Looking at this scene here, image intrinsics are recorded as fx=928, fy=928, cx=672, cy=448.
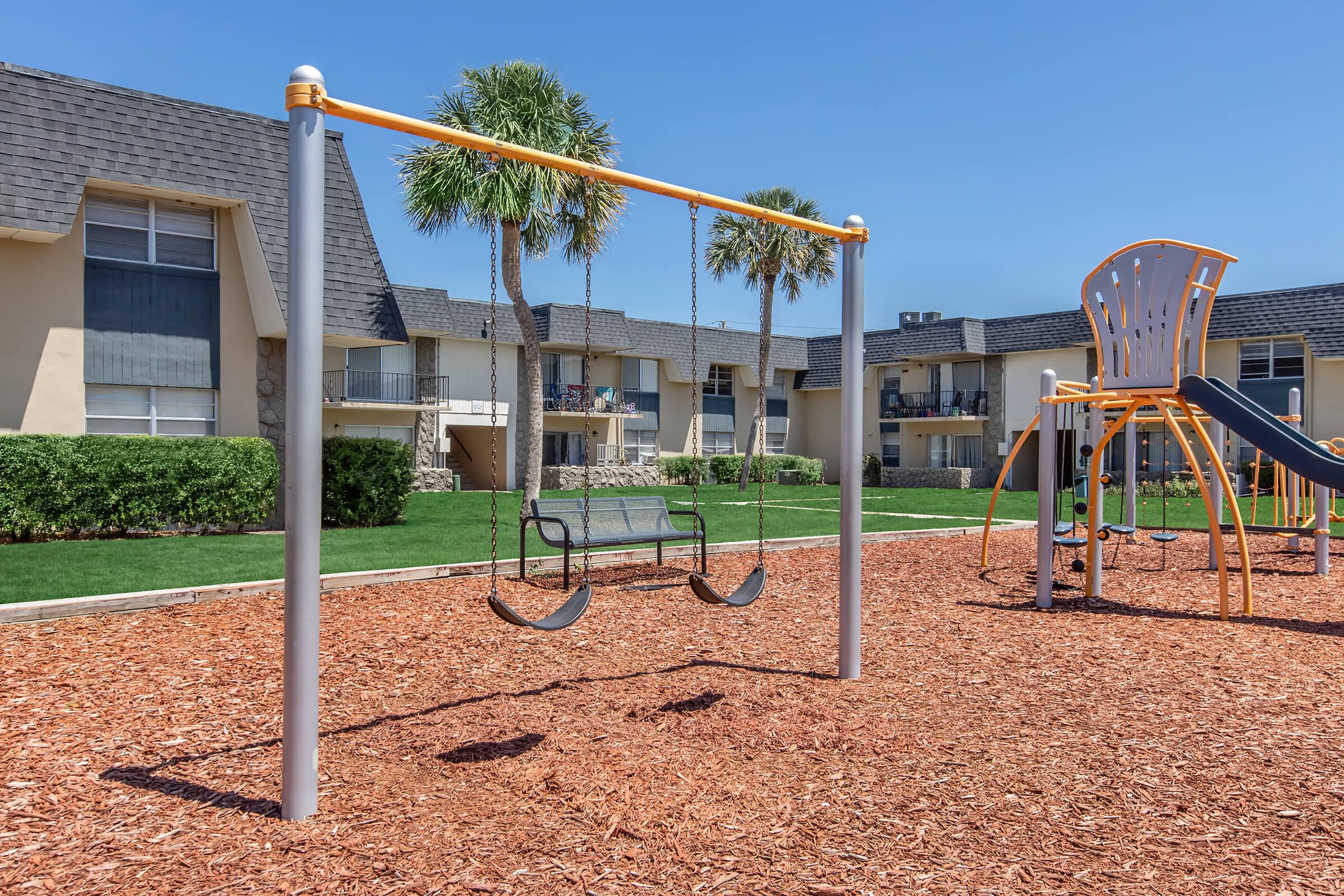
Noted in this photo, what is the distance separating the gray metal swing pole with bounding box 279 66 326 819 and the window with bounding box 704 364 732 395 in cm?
4152

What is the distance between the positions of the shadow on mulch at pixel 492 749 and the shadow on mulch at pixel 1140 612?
5.72m

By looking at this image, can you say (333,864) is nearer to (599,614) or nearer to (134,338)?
(599,614)

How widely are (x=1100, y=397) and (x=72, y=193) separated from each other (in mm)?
15185

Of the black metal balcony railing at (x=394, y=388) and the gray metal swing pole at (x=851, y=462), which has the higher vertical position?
the black metal balcony railing at (x=394, y=388)

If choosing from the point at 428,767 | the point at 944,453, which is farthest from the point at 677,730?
the point at 944,453

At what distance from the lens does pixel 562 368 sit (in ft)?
134

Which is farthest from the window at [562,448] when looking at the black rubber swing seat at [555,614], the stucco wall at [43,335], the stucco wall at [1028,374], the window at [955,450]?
the black rubber swing seat at [555,614]

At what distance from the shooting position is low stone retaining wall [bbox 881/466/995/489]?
41875 millimetres

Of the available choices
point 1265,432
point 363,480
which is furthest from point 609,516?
point 363,480

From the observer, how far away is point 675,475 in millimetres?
42000

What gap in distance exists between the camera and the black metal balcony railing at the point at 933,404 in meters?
43.2

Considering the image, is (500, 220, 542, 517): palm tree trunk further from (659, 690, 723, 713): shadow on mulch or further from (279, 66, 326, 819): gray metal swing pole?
(279, 66, 326, 819): gray metal swing pole

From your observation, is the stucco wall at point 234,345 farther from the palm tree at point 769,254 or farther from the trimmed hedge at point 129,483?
the palm tree at point 769,254

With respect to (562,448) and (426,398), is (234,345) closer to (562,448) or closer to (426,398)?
(426,398)
